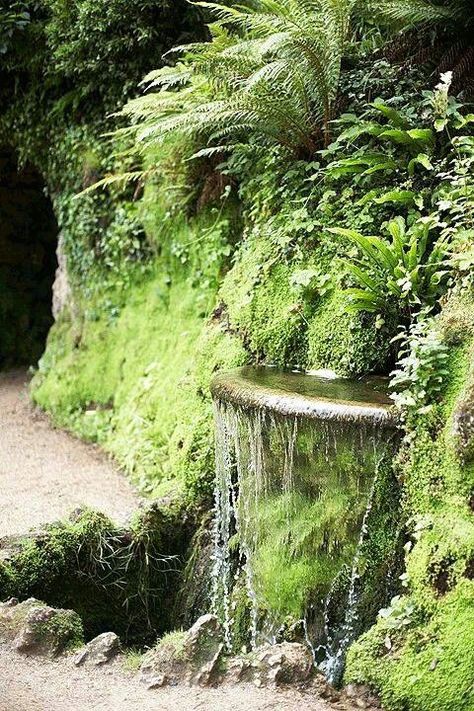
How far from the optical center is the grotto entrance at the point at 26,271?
12008 mm

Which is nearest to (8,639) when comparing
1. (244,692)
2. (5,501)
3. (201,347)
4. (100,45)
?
(244,692)

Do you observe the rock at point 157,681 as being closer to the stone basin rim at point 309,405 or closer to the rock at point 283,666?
the rock at point 283,666

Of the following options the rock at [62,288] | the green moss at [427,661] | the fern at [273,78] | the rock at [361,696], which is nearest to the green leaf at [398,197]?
the fern at [273,78]

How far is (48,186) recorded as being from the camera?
384 inches

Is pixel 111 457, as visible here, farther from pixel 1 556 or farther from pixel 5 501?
pixel 1 556

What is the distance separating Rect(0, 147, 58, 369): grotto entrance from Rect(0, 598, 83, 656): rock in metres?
7.66

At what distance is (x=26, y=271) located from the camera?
40.7 feet

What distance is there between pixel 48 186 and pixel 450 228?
621 cm

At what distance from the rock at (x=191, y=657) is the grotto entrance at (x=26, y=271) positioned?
8.23m

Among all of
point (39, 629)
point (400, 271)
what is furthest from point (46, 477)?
point (400, 271)

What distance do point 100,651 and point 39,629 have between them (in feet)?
1.24

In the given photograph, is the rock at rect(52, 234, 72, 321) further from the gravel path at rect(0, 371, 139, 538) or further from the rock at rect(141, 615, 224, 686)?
the rock at rect(141, 615, 224, 686)

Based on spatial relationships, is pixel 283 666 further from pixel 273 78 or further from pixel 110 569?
pixel 273 78

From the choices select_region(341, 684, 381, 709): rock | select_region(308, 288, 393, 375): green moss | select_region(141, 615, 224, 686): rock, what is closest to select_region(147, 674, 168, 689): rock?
select_region(141, 615, 224, 686): rock
